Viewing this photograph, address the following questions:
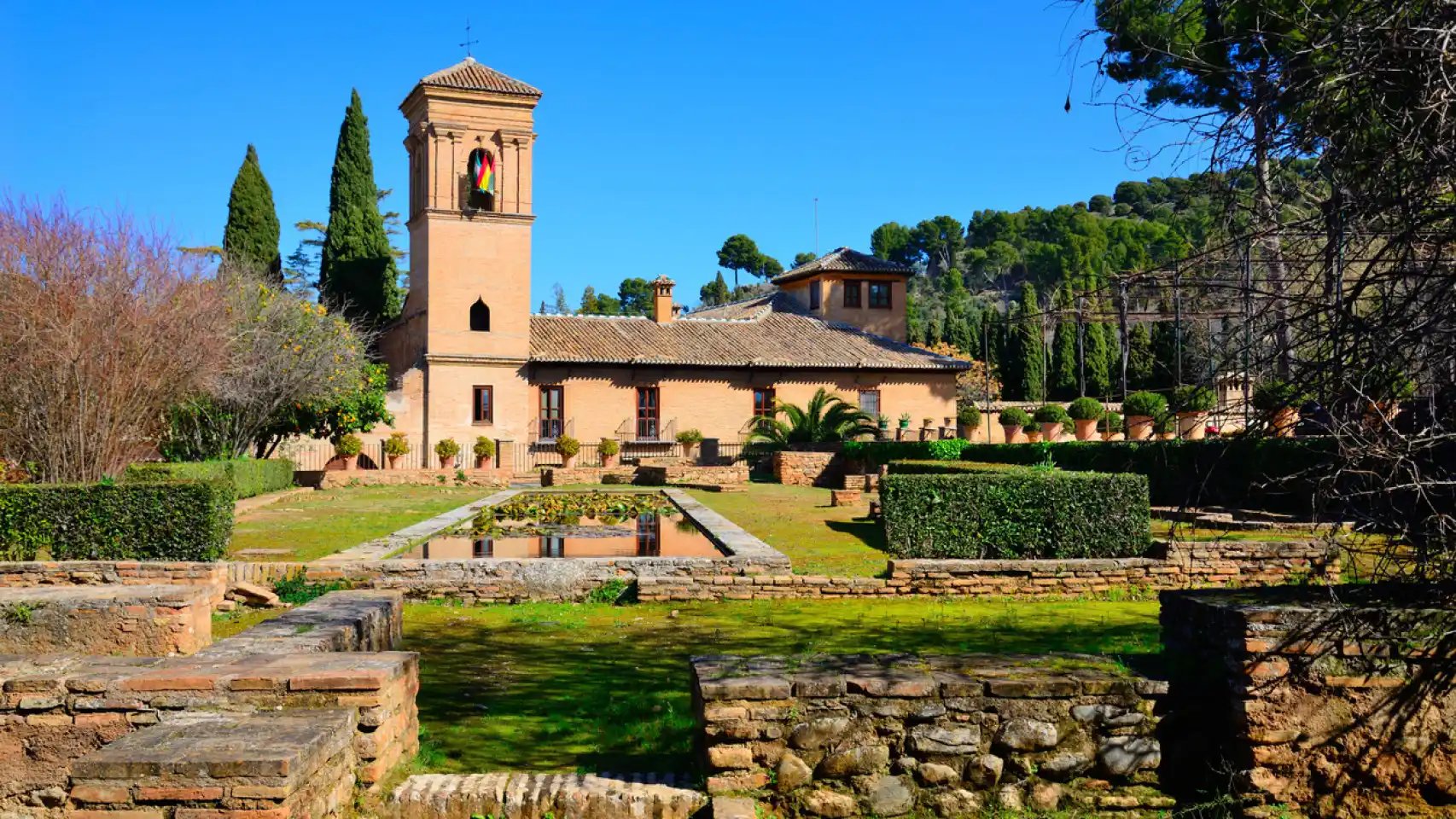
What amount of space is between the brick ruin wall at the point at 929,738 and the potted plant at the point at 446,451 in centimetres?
2721

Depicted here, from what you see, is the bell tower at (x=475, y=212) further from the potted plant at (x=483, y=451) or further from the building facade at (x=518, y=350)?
the potted plant at (x=483, y=451)

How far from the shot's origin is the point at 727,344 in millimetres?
37875

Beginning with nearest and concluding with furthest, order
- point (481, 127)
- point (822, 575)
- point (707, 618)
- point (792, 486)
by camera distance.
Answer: point (707, 618), point (822, 575), point (792, 486), point (481, 127)

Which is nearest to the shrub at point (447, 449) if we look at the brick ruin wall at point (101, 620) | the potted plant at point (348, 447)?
the potted plant at point (348, 447)

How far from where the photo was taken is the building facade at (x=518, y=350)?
33.7 metres

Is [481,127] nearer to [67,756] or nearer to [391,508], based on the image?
[391,508]

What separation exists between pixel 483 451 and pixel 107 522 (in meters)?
20.4

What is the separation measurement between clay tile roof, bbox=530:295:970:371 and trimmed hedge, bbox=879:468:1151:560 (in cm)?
2391

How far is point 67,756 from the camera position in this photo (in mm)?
4383

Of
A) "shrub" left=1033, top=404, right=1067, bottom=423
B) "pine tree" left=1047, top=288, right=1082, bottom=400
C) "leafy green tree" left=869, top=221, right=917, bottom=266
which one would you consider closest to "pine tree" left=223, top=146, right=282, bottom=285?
"shrub" left=1033, top=404, right=1067, bottom=423

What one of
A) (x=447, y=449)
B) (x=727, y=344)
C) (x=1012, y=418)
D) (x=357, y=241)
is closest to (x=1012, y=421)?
(x=1012, y=418)

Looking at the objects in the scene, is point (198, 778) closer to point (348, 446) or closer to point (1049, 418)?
point (348, 446)

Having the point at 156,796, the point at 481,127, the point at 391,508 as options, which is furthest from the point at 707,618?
the point at 481,127

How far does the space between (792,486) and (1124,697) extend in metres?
22.6
